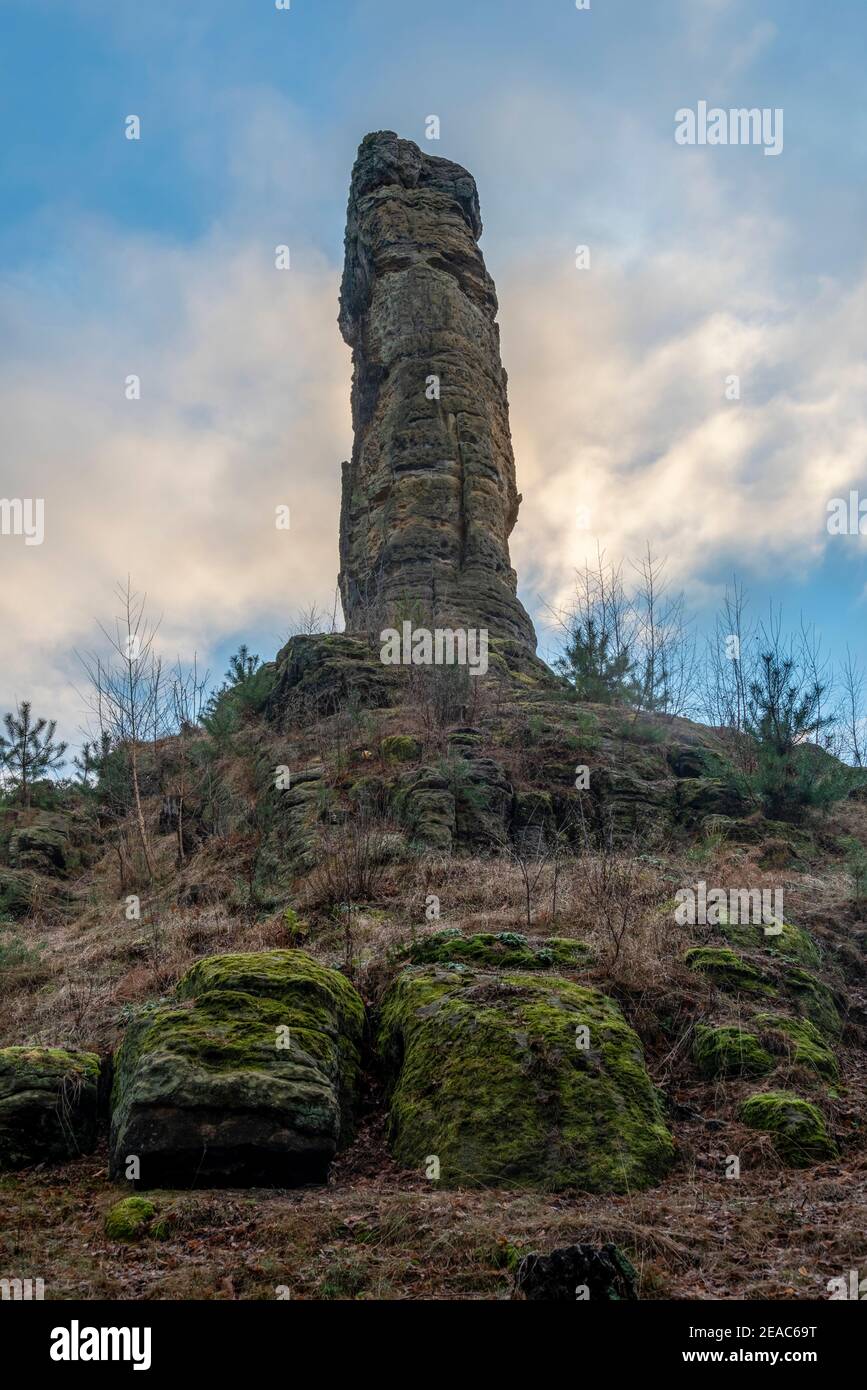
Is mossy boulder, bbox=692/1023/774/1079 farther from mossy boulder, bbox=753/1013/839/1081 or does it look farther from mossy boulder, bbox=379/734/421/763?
mossy boulder, bbox=379/734/421/763

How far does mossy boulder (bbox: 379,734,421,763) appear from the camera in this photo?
15651mm

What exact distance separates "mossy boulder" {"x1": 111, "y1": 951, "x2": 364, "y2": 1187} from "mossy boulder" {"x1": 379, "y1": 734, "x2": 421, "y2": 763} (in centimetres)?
842

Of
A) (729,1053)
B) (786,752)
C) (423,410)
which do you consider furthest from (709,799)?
(423,410)

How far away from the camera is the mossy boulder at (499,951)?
8148 mm

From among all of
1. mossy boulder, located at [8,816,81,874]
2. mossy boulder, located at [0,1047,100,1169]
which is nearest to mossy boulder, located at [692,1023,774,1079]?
mossy boulder, located at [0,1047,100,1169]

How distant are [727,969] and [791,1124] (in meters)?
2.20

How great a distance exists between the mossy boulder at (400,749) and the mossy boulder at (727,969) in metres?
7.72

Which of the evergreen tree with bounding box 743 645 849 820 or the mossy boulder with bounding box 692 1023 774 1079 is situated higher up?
the evergreen tree with bounding box 743 645 849 820

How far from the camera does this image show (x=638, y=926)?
882cm

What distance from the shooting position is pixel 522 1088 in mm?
6176

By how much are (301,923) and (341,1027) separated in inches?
112

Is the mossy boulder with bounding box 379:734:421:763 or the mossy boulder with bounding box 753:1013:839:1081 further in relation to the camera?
the mossy boulder with bounding box 379:734:421:763
